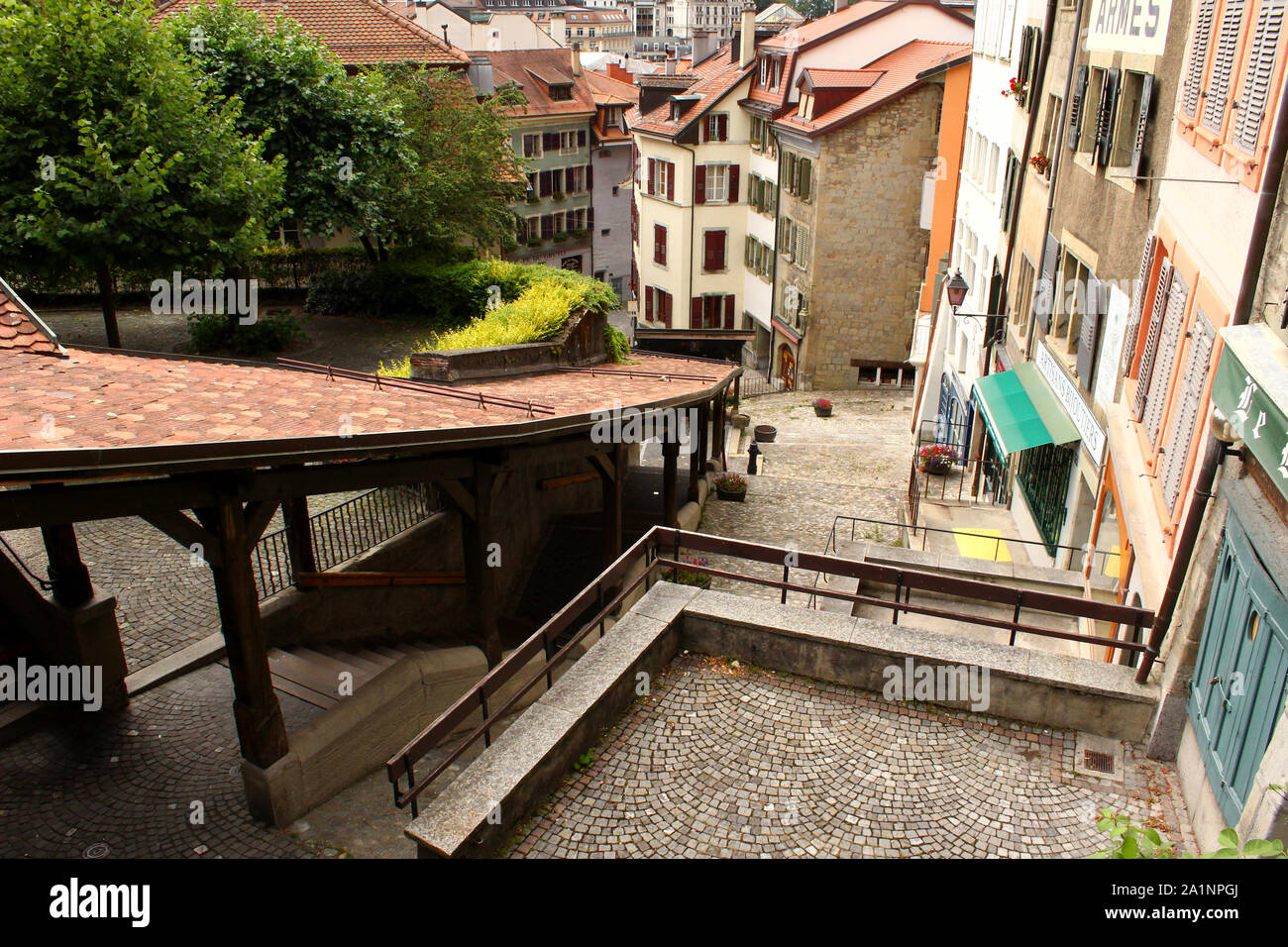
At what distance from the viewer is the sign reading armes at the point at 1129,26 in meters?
10.6

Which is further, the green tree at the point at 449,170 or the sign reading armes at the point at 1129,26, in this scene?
the green tree at the point at 449,170

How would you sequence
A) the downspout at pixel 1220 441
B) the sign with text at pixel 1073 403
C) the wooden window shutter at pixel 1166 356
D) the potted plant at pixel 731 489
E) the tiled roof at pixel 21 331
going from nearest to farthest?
1. the downspout at pixel 1220 441
2. the tiled roof at pixel 21 331
3. the wooden window shutter at pixel 1166 356
4. the sign with text at pixel 1073 403
5. the potted plant at pixel 731 489

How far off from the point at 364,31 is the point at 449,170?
26.6ft

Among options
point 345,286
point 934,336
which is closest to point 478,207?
point 345,286

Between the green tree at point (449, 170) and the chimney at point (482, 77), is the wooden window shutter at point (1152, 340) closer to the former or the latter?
the green tree at point (449, 170)

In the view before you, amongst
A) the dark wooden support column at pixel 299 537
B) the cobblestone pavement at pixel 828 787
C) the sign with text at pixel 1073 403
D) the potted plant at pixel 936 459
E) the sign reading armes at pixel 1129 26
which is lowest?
the potted plant at pixel 936 459

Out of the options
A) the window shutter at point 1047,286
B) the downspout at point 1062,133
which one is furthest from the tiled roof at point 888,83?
the window shutter at point 1047,286

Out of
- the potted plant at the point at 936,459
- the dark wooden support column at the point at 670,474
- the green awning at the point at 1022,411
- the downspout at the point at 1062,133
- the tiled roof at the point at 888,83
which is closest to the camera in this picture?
the green awning at the point at 1022,411

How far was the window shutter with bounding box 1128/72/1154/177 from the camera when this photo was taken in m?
10.7

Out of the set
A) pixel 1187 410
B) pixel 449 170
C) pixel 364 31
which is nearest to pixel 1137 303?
pixel 1187 410

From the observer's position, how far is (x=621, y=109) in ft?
172

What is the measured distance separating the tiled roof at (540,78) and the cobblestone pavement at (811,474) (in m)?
22.1
